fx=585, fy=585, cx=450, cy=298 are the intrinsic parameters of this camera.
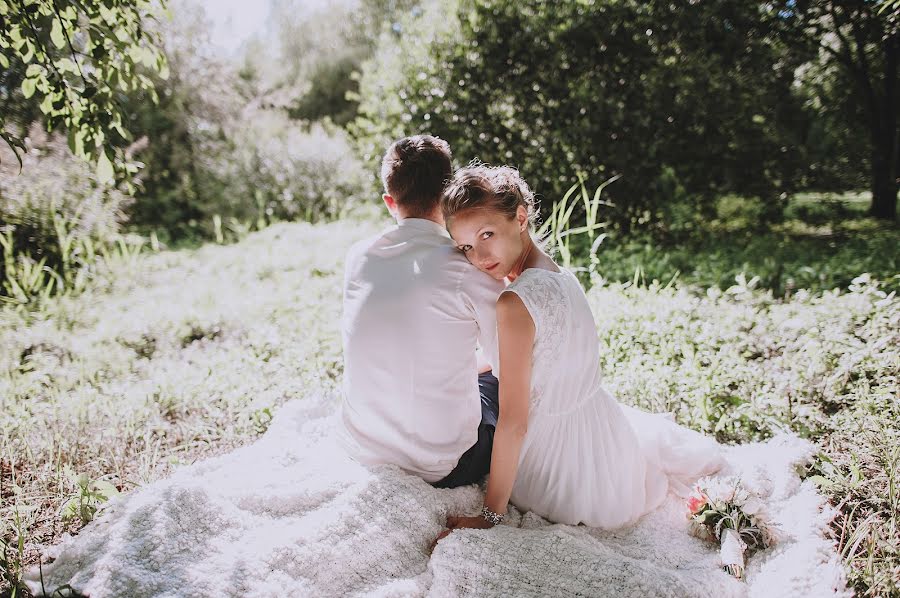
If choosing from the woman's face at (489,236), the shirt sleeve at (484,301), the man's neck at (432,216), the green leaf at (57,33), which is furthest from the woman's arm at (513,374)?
the green leaf at (57,33)

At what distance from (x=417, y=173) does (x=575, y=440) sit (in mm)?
1271

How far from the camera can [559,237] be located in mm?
4129

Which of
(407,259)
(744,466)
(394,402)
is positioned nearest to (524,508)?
(394,402)

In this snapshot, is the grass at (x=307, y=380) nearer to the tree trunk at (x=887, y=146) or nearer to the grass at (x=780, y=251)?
the grass at (x=780, y=251)

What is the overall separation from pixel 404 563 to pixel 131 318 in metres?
4.16

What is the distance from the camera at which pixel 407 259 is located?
2.29m

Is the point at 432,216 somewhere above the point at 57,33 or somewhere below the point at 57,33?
below

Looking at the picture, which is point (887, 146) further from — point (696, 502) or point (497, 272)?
point (497, 272)

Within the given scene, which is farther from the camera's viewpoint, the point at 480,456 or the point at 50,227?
the point at 50,227

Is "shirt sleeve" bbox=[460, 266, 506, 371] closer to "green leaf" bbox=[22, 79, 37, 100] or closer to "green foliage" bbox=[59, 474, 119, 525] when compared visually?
"green foliage" bbox=[59, 474, 119, 525]

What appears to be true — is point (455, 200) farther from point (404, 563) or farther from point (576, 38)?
point (576, 38)

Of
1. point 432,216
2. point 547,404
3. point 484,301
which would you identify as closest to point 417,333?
point 484,301

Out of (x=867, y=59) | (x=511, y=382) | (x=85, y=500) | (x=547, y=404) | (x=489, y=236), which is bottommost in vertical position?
(x=85, y=500)

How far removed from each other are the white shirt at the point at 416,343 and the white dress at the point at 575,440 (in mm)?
240
